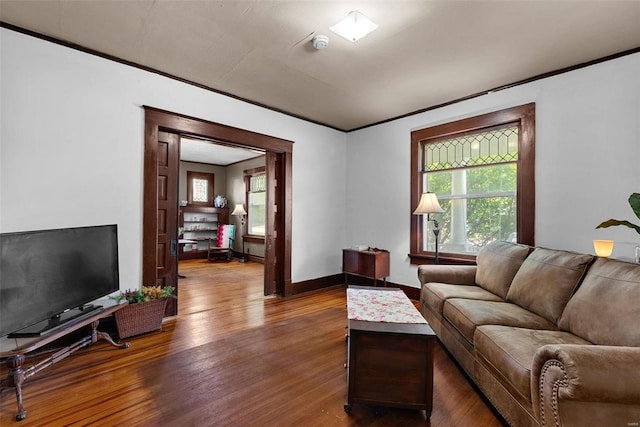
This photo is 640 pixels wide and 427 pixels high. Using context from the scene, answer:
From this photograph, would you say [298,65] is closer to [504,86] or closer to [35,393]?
[504,86]

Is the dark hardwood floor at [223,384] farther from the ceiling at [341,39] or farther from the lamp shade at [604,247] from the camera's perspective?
the ceiling at [341,39]

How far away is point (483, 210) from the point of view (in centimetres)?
378

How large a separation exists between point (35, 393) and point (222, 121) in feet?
10.0

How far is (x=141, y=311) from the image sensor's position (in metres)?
2.84

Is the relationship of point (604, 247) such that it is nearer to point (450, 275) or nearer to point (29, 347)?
point (450, 275)

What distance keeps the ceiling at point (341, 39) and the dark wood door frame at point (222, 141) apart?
50 cm

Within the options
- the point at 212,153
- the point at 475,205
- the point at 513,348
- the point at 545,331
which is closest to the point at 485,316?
the point at 545,331

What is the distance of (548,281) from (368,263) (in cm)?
246

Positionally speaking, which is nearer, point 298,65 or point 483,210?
point 298,65

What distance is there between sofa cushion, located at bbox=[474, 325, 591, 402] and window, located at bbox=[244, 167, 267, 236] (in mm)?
6428

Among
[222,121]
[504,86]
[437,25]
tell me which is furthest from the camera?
[222,121]

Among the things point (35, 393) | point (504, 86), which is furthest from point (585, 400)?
point (504, 86)

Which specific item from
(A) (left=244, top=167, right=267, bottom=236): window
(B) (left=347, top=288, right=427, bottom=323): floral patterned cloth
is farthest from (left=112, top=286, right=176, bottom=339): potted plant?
(A) (left=244, top=167, right=267, bottom=236): window

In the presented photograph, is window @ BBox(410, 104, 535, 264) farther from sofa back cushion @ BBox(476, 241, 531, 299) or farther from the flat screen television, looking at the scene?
the flat screen television
